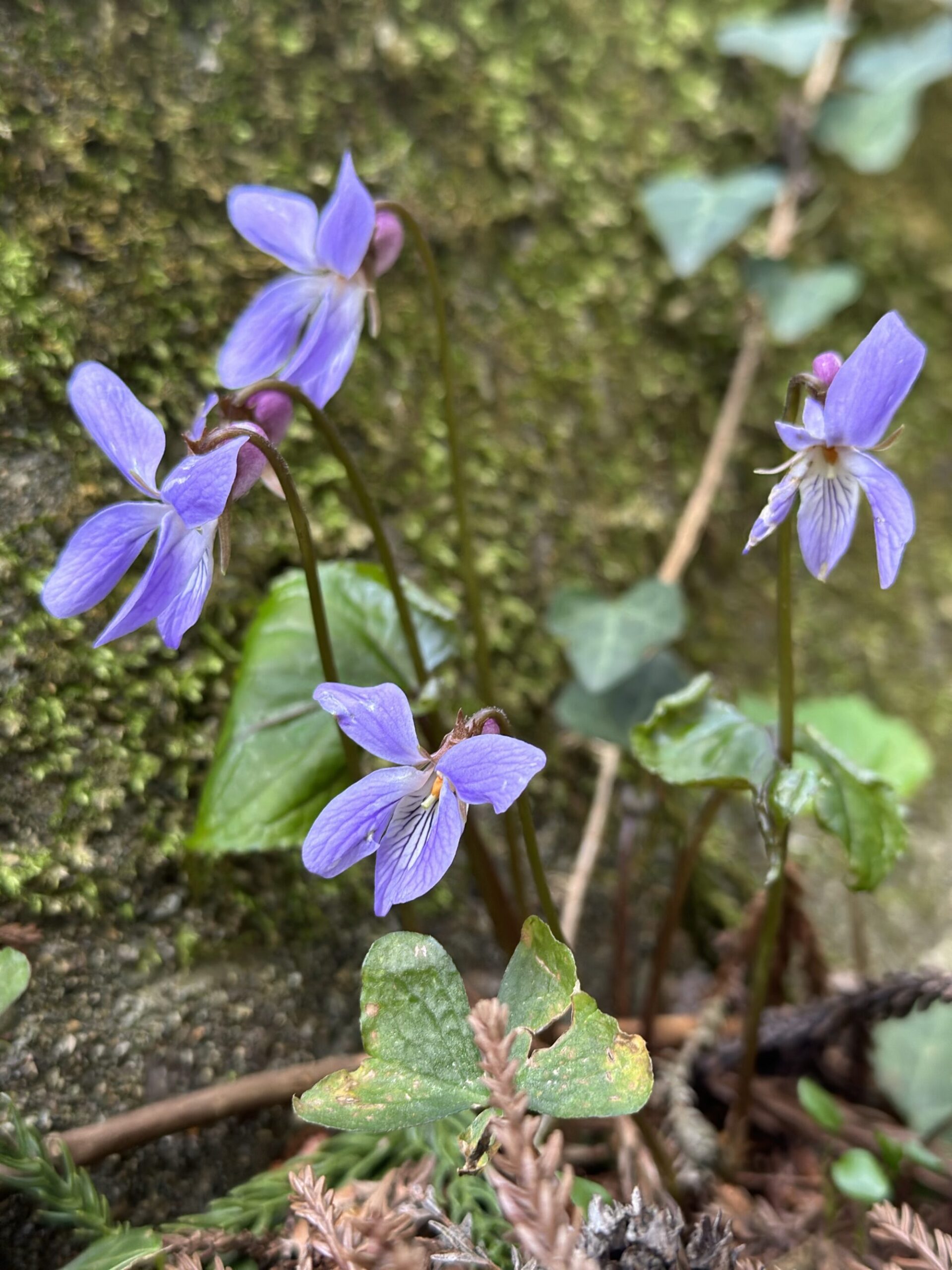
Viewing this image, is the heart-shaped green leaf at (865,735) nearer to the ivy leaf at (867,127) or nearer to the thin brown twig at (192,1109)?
the thin brown twig at (192,1109)

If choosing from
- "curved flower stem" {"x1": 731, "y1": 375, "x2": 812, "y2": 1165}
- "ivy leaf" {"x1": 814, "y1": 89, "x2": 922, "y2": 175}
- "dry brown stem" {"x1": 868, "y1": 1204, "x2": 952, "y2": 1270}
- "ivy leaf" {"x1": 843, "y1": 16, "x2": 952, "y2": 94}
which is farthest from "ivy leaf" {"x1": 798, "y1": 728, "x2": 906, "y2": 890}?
"ivy leaf" {"x1": 843, "y1": 16, "x2": 952, "y2": 94}

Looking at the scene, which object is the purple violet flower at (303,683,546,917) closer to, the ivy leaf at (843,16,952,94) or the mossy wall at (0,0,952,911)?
the mossy wall at (0,0,952,911)

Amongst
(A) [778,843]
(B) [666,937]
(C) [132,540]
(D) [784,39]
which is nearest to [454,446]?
(C) [132,540]

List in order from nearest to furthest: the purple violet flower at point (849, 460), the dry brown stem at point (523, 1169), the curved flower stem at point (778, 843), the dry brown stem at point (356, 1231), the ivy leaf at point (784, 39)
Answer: the dry brown stem at point (523, 1169) → the dry brown stem at point (356, 1231) → the purple violet flower at point (849, 460) → the curved flower stem at point (778, 843) → the ivy leaf at point (784, 39)

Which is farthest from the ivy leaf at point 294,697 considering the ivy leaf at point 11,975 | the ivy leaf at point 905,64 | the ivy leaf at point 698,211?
the ivy leaf at point 905,64

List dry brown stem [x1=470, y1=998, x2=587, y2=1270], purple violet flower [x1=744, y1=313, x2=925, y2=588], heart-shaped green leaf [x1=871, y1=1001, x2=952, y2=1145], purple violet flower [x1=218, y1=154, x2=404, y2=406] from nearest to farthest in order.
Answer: dry brown stem [x1=470, y1=998, x2=587, y2=1270]
purple violet flower [x1=744, y1=313, x2=925, y2=588]
purple violet flower [x1=218, y1=154, x2=404, y2=406]
heart-shaped green leaf [x1=871, y1=1001, x2=952, y2=1145]

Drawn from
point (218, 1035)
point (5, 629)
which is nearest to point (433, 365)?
point (5, 629)

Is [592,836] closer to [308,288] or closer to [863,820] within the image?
[863,820]

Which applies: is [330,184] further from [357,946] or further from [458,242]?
[357,946]
